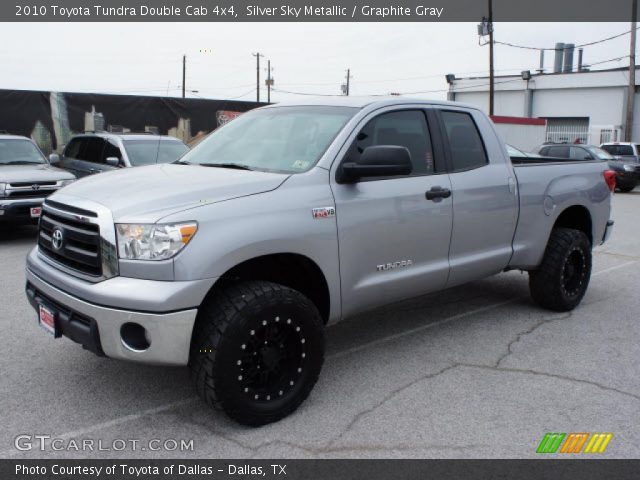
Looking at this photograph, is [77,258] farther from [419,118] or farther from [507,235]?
[507,235]

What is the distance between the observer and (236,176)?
364 cm

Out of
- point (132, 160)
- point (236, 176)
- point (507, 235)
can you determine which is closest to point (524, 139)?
point (132, 160)

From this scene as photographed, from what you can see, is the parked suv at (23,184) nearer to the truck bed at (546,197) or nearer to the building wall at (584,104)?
the truck bed at (546,197)

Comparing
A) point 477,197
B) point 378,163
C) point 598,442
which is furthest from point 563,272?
point 378,163

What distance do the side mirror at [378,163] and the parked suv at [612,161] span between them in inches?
643

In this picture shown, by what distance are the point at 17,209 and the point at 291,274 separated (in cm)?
655

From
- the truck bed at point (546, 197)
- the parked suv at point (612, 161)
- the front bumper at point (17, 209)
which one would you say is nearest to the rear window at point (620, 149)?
the parked suv at point (612, 161)

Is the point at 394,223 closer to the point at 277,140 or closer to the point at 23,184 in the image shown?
the point at 277,140

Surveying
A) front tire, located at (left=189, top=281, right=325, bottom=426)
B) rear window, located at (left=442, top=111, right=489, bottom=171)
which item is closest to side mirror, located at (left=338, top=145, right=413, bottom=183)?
front tire, located at (left=189, top=281, right=325, bottom=426)

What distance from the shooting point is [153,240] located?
10.0 ft

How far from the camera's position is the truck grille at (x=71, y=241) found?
10.6 feet
